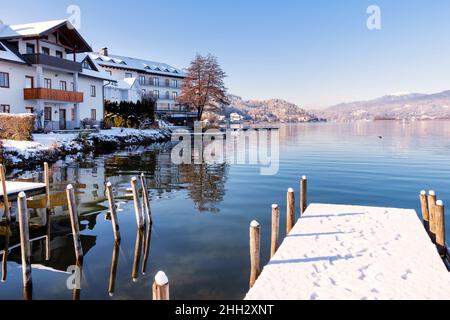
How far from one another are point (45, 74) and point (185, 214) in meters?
34.6

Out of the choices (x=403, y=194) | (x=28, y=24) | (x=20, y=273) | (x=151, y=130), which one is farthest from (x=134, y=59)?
(x=20, y=273)

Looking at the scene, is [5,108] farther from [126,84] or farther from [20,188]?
[126,84]

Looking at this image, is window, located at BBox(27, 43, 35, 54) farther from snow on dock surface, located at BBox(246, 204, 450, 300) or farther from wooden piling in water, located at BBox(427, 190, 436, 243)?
wooden piling in water, located at BBox(427, 190, 436, 243)

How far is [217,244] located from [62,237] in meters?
5.31

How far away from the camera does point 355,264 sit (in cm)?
856

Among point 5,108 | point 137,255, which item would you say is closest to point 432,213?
point 137,255

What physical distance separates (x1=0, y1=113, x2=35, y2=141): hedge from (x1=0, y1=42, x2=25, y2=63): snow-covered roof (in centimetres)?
956

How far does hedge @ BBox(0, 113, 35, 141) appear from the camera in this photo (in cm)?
3018

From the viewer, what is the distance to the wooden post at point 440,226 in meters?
10.6

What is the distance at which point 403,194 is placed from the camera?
2102 centimetres

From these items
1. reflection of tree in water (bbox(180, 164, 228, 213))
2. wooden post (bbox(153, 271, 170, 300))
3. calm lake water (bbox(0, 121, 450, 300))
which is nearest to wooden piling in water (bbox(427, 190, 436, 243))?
calm lake water (bbox(0, 121, 450, 300))
